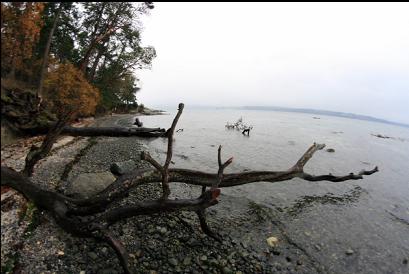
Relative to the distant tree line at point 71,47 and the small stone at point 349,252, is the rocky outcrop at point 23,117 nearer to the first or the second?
the distant tree line at point 71,47

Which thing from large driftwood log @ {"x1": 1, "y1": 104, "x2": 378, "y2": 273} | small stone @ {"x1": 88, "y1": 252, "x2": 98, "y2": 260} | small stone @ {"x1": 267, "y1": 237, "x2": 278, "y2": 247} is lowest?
small stone @ {"x1": 267, "y1": 237, "x2": 278, "y2": 247}

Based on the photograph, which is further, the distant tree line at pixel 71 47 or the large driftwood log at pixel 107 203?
the distant tree line at pixel 71 47

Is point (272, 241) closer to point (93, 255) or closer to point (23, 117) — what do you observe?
point (93, 255)

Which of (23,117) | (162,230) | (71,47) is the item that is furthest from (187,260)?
(71,47)

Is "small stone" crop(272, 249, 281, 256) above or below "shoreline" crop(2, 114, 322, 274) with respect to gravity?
below

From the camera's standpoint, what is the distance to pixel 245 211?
15.6 metres

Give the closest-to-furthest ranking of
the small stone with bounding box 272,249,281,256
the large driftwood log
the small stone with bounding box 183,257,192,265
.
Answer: the large driftwood log
the small stone with bounding box 183,257,192,265
the small stone with bounding box 272,249,281,256

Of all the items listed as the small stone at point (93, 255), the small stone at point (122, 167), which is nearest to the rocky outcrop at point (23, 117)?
the small stone at point (122, 167)

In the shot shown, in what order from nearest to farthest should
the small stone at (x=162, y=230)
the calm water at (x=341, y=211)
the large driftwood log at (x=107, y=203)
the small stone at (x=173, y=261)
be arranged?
1. the large driftwood log at (x=107, y=203)
2. the small stone at (x=173, y=261)
3. the small stone at (x=162, y=230)
4. the calm water at (x=341, y=211)

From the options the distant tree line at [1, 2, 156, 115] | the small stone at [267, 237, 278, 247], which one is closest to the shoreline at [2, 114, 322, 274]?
the small stone at [267, 237, 278, 247]

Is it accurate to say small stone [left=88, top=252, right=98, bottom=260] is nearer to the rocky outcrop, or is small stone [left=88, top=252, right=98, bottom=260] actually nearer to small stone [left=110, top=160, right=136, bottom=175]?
small stone [left=110, top=160, right=136, bottom=175]

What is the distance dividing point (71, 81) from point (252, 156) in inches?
Result: 933

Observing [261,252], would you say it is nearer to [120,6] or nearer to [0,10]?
[0,10]

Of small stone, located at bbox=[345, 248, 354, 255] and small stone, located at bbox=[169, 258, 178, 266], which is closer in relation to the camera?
small stone, located at bbox=[169, 258, 178, 266]
